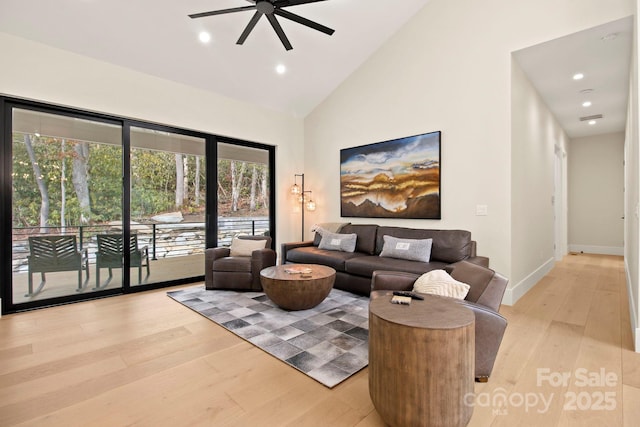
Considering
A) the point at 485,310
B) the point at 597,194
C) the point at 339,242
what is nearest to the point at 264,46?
→ the point at 339,242

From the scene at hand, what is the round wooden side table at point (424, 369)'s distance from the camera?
144cm

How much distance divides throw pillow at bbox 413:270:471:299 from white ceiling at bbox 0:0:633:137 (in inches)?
119

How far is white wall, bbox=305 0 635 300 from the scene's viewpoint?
11.4ft

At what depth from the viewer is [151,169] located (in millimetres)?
4527

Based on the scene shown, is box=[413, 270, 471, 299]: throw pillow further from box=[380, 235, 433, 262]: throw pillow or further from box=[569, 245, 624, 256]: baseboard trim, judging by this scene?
box=[569, 245, 624, 256]: baseboard trim

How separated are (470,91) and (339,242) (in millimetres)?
2695

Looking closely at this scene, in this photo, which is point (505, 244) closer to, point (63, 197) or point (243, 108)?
point (243, 108)

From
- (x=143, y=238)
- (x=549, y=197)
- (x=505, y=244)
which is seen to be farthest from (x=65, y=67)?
(x=549, y=197)

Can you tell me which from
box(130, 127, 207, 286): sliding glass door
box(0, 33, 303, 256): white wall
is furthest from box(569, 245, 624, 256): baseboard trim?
box(130, 127, 207, 286): sliding glass door

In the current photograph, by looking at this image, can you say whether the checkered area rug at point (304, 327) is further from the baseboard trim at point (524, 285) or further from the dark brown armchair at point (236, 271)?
the baseboard trim at point (524, 285)

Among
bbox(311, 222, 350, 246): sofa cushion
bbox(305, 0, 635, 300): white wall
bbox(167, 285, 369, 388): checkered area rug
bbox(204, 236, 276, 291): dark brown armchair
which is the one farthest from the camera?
bbox(311, 222, 350, 246): sofa cushion

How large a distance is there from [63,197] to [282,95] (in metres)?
3.56

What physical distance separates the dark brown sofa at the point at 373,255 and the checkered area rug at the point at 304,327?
0.26 meters

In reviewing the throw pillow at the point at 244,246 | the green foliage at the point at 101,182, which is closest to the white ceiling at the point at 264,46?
the green foliage at the point at 101,182
